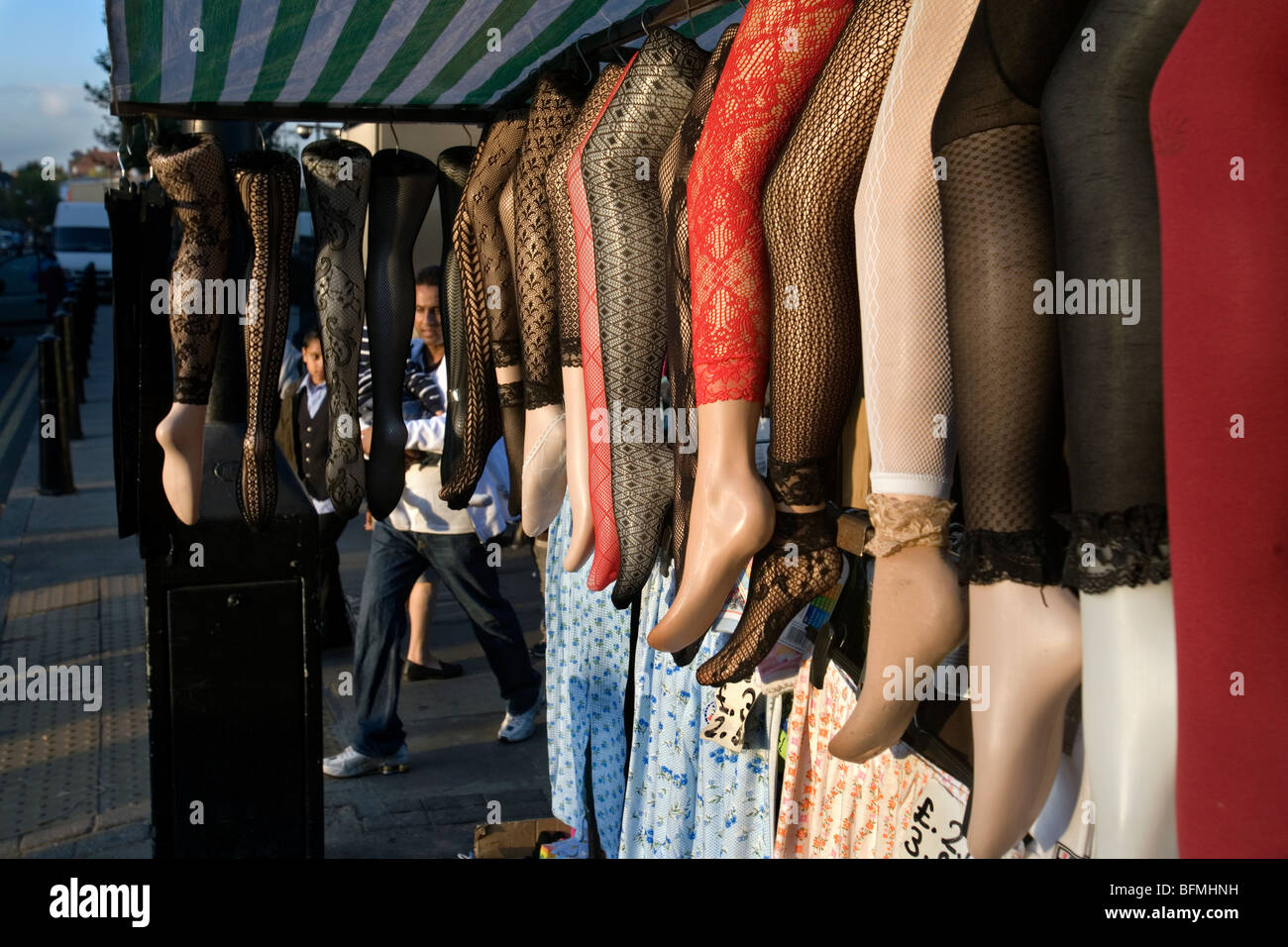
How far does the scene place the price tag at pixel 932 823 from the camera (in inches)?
56.9

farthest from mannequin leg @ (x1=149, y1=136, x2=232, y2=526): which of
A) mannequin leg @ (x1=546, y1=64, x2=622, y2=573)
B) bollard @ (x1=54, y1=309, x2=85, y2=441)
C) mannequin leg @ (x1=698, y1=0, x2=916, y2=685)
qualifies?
bollard @ (x1=54, y1=309, x2=85, y2=441)

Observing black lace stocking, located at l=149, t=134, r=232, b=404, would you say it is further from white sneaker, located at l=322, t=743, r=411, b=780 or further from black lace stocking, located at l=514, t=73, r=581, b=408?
white sneaker, located at l=322, t=743, r=411, b=780

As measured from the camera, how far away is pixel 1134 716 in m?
0.77

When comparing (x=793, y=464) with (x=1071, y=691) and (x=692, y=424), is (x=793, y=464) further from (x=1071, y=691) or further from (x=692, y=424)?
(x=1071, y=691)

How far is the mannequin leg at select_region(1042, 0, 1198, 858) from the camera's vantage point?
746mm

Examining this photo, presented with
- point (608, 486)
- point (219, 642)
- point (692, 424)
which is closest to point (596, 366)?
point (608, 486)

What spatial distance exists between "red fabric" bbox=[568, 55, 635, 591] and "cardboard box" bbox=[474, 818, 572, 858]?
178 centimetres

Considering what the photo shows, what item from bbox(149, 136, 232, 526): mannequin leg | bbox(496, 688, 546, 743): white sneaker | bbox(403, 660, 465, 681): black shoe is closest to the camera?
bbox(149, 136, 232, 526): mannequin leg

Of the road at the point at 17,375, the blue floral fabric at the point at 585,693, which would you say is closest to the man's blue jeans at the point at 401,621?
the blue floral fabric at the point at 585,693

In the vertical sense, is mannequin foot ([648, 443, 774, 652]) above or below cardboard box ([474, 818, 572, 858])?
above

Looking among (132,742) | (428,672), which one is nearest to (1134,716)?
(132,742)

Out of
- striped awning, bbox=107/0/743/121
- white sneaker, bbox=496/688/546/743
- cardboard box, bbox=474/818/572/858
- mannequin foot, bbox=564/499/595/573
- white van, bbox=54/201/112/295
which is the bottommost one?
white sneaker, bbox=496/688/546/743

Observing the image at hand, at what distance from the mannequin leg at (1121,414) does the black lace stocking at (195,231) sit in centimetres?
167

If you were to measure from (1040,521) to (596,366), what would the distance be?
0.74m
